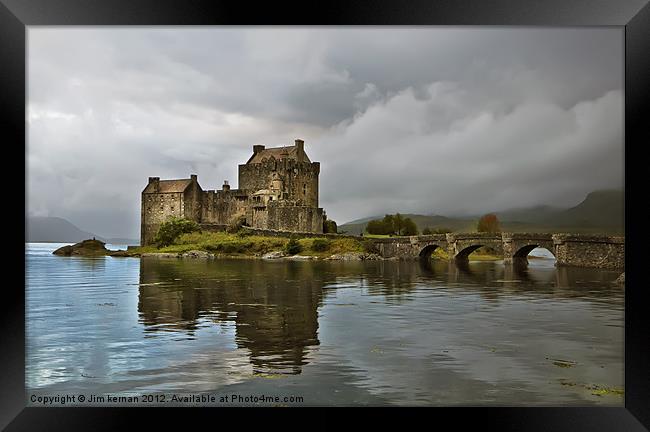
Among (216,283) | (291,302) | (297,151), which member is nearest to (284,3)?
(291,302)

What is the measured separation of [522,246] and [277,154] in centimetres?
3399

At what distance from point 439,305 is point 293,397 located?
1028 centimetres

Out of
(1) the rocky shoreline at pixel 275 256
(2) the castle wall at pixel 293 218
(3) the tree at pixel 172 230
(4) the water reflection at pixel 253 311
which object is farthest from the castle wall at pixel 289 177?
(4) the water reflection at pixel 253 311

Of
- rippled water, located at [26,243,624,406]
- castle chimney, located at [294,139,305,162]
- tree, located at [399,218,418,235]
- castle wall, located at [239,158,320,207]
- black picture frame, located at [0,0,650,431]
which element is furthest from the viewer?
castle chimney, located at [294,139,305,162]

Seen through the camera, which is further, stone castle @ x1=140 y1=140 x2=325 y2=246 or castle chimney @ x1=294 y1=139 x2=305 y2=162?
castle chimney @ x1=294 y1=139 x2=305 y2=162

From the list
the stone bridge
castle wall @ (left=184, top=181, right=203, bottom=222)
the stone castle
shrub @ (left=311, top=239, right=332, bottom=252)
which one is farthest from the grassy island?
castle wall @ (left=184, top=181, right=203, bottom=222)

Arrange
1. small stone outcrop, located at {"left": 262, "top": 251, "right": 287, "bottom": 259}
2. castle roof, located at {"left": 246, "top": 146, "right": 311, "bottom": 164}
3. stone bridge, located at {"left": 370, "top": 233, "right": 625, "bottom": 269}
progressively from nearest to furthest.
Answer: stone bridge, located at {"left": 370, "top": 233, "right": 625, "bottom": 269}, small stone outcrop, located at {"left": 262, "top": 251, "right": 287, "bottom": 259}, castle roof, located at {"left": 246, "top": 146, "right": 311, "bottom": 164}

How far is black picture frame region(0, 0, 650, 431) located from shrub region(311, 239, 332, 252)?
4401cm

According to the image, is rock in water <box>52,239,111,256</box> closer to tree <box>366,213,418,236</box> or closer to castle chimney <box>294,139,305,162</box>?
castle chimney <box>294,139,305,162</box>

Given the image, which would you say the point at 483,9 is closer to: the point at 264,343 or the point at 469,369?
the point at 469,369

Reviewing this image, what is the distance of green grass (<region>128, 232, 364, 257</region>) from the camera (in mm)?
51438

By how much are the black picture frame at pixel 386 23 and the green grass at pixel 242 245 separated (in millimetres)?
43319

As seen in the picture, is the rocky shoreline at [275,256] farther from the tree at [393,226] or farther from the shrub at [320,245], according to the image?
the tree at [393,226]

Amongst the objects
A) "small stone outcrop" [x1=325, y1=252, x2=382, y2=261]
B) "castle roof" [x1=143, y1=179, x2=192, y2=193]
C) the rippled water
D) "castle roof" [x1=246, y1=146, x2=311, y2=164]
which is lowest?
"small stone outcrop" [x1=325, y1=252, x2=382, y2=261]
